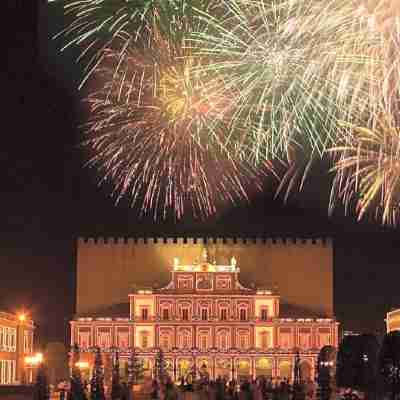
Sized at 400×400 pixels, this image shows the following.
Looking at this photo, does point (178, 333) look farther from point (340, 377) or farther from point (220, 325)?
point (340, 377)

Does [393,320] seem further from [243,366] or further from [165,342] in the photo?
[165,342]

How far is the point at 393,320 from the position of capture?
223 ft

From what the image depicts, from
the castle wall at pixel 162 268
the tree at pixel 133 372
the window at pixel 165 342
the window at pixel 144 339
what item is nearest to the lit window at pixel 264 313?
the castle wall at pixel 162 268

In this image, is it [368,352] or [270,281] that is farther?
[270,281]

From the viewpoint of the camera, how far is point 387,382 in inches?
1093

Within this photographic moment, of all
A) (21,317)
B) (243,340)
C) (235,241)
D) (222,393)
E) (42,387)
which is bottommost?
(222,393)

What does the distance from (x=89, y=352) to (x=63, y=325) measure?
2.52m

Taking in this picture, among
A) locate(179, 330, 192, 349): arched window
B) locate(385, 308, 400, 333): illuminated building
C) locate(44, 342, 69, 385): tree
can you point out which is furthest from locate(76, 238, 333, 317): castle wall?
locate(385, 308, 400, 333): illuminated building

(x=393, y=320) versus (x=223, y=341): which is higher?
(x=393, y=320)

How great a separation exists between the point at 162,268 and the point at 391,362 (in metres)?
49.5

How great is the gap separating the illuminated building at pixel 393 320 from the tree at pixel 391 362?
123ft

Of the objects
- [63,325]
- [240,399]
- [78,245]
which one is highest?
[78,245]

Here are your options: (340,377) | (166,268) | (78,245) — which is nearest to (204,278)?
(166,268)

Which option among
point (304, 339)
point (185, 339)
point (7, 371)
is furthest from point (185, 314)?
point (7, 371)
